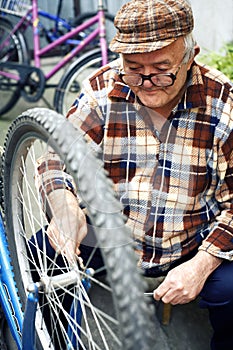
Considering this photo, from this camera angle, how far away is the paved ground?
1.90 meters

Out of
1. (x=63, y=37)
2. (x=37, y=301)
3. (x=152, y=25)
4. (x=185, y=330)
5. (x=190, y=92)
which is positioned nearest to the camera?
(x=37, y=301)

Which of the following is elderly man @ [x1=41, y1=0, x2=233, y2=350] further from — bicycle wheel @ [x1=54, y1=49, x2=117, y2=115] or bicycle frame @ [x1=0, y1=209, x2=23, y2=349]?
bicycle wheel @ [x1=54, y1=49, x2=117, y2=115]

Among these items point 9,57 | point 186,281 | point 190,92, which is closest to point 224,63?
point 190,92

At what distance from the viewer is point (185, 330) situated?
197 centimetres

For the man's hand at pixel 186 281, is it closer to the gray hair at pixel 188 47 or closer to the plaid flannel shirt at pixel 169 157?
the plaid flannel shirt at pixel 169 157

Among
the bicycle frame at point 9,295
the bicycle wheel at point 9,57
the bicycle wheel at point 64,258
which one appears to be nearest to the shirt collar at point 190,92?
the bicycle wheel at point 64,258

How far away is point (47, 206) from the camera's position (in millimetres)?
1388

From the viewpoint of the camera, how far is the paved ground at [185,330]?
1.90m

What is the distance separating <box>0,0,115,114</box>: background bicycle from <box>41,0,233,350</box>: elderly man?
1.86 m

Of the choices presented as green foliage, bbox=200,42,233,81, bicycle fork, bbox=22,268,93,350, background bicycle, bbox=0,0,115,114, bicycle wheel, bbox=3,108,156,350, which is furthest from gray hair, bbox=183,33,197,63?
background bicycle, bbox=0,0,115,114

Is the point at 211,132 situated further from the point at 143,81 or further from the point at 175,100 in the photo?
Result: the point at 143,81

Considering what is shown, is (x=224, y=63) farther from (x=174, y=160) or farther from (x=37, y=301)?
(x=37, y=301)

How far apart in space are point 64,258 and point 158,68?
553 millimetres

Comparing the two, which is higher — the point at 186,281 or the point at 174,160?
the point at 174,160
